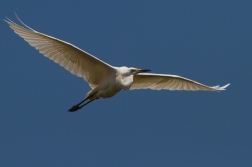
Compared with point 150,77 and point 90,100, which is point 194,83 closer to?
point 150,77

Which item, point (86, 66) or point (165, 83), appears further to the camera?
point (165, 83)

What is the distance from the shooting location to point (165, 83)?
1933cm

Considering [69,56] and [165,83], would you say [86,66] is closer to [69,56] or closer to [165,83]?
[69,56]

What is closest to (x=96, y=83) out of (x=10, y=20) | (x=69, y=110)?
(x=69, y=110)

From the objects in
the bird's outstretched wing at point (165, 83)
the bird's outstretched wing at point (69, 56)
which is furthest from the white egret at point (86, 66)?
the bird's outstretched wing at point (165, 83)

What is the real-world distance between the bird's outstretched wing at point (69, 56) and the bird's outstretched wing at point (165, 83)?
5.77ft

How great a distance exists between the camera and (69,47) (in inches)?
661

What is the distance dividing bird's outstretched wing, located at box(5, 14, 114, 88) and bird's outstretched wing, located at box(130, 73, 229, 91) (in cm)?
176

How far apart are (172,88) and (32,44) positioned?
5.02 m

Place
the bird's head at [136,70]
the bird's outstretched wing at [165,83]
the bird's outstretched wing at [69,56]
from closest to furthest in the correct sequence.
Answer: the bird's outstretched wing at [69,56] → the bird's head at [136,70] → the bird's outstretched wing at [165,83]

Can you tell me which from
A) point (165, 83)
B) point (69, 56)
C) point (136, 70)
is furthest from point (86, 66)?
point (165, 83)

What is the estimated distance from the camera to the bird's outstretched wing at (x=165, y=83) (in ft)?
62.2

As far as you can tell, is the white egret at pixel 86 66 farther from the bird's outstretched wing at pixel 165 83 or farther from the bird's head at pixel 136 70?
the bird's outstretched wing at pixel 165 83

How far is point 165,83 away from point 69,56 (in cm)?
361
